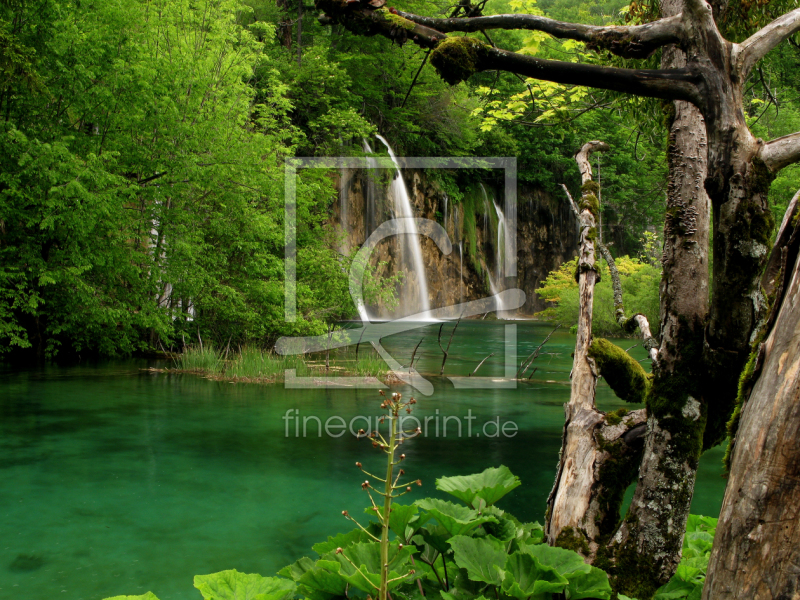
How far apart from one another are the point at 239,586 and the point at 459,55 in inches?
81.9

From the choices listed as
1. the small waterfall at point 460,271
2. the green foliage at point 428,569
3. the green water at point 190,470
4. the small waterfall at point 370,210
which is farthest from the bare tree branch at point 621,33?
the small waterfall at point 460,271

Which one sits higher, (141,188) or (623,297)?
(141,188)

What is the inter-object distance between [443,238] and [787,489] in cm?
3275

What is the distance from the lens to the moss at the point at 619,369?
4078 mm

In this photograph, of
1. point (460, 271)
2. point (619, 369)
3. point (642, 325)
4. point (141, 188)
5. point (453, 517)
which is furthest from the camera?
point (460, 271)

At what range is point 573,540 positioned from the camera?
10.9 feet

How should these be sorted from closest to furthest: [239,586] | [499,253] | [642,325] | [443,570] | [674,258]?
1. [239,586]
2. [443,570]
3. [674,258]
4. [642,325]
5. [499,253]

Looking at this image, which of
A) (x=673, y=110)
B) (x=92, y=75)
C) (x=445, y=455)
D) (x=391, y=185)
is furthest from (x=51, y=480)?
(x=391, y=185)

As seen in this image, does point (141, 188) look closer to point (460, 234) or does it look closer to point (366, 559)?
point (366, 559)

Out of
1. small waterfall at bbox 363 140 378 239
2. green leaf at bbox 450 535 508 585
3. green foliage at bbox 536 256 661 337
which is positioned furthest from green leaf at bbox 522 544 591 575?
small waterfall at bbox 363 140 378 239

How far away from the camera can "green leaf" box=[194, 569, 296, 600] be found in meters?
2.22

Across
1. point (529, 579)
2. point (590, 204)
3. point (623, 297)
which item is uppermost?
point (590, 204)

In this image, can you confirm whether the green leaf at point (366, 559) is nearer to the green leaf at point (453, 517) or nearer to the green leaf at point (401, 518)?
the green leaf at point (401, 518)

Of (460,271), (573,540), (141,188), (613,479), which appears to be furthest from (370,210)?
(573,540)
